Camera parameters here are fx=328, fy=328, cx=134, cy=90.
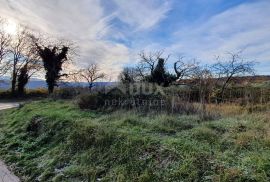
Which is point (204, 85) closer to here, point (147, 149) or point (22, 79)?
point (147, 149)

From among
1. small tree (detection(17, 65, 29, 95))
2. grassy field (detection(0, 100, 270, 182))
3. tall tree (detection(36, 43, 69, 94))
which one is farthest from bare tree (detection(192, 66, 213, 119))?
small tree (detection(17, 65, 29, 95))

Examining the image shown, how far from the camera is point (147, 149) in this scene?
6.65 metres

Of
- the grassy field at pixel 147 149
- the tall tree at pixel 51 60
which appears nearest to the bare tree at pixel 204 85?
the grassy field at pixel 147 149

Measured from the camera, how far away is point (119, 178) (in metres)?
5.97

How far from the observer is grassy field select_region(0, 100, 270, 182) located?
545 cm

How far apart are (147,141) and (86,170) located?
1.39 metres

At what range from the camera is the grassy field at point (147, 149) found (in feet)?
17.9

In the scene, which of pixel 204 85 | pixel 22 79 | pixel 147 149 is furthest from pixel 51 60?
pixel 147 149

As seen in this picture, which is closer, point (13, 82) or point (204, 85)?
point (204, 85)

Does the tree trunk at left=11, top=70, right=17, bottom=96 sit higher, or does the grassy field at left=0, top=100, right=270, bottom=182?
the tree trunk at left=11, top=70, right=17, bottom=96

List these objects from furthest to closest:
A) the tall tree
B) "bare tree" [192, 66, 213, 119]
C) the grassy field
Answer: the tall tree
"bare tree" [192, 66, 213, 119]
the grassy field

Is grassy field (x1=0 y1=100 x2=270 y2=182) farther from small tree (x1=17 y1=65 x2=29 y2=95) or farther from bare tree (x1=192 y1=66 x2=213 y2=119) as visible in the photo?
small tree (x1=17 y1=65 x2=29 y2=95)

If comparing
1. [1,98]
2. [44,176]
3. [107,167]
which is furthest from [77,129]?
[1,98]

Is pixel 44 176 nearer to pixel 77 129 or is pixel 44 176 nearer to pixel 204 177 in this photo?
pixel 77 129
